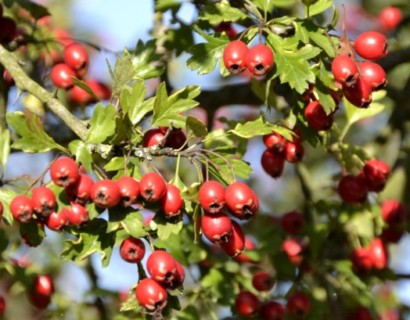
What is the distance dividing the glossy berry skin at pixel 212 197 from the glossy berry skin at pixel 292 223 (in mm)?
1262

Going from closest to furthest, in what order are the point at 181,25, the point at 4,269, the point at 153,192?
the point at 153,192 < the point at 4,269 < the point at 181,25

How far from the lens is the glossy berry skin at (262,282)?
317cm

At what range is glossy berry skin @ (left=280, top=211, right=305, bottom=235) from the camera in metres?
3.45

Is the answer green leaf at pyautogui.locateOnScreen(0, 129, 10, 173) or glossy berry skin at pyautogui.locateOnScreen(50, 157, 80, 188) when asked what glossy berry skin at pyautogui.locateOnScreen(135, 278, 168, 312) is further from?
green leaf at pyautogui.locateOnScreen(0, 129, 10, 173)

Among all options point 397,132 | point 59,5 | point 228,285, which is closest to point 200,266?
point 228,285

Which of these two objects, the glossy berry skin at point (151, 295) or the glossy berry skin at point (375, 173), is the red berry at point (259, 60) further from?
the glossy berry skin at point (375, 173)

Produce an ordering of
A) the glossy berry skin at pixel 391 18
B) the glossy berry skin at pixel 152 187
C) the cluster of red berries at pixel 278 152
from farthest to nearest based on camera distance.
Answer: the glossy berry skin at pixel 391 18 → the cluster of red berries at pixel 278 152 → the glossy berry skin at pixel 152 187

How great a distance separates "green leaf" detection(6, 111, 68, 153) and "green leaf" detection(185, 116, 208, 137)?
357 millimetres

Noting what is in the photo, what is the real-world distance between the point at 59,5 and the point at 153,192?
194 inches

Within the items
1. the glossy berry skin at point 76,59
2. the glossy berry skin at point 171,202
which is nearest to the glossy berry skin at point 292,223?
the glossy berry skin at point 76,59

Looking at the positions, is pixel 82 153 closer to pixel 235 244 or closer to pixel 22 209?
pixel 22 209

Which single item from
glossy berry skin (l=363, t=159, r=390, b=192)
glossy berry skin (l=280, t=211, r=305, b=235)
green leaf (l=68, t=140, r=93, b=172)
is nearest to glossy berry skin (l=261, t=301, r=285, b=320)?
glossy berry skin (l=280, t=211, r=305, b=235)

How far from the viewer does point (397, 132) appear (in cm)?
415

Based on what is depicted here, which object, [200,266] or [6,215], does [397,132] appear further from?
[6,215]
